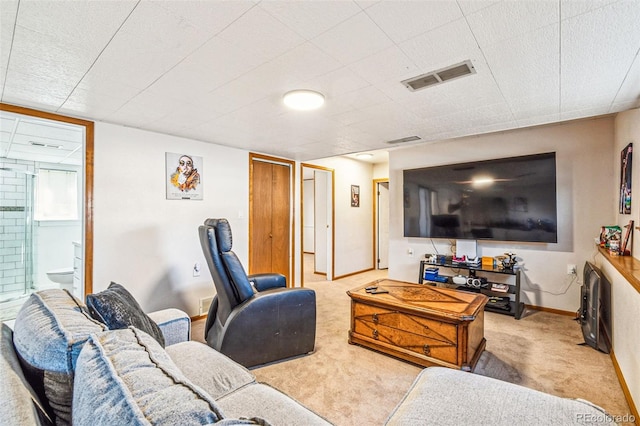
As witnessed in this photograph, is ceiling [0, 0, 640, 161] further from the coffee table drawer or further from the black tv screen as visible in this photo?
the coffee table drawer

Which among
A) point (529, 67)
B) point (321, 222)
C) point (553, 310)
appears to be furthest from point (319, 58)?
point (321, 222)

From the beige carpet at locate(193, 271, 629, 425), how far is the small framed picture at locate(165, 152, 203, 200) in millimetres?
1556

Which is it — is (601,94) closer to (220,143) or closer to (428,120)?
(428,120)

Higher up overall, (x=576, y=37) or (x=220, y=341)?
(x=576, y=37)

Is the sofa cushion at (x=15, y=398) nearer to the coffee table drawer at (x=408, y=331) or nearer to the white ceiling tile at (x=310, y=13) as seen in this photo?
the white ceiling tile at (x=310, y=13)

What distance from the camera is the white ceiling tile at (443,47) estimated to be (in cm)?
144

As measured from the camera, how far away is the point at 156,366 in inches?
29.3

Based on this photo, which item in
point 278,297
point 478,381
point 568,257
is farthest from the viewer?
point 568,257

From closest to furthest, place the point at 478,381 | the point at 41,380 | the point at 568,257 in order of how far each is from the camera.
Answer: the point at 41,380, the point at 478,381, the point at 568,257

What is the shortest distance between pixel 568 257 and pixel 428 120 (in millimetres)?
2603

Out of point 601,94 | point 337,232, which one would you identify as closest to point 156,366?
point 601,94

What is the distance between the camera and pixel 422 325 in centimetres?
234

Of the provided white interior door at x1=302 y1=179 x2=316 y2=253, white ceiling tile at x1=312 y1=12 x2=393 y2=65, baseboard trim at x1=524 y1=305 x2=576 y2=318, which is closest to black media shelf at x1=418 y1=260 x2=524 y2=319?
baseboard trim at x1=524 y1=305 x2=576 y2=318

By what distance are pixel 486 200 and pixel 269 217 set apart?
3102mm
